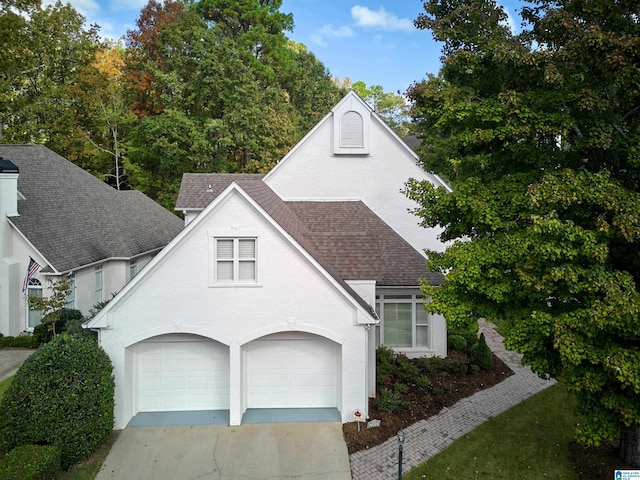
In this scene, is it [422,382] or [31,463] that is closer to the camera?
[31,463]

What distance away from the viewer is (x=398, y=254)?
15.0 metres

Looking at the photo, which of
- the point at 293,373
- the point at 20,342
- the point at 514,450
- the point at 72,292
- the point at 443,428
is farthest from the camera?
the point at 72,292

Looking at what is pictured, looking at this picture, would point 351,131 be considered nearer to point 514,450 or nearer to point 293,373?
point 293,373

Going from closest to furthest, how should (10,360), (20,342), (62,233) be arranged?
1. (10,360)
2. (20,342)
3. (62,233)

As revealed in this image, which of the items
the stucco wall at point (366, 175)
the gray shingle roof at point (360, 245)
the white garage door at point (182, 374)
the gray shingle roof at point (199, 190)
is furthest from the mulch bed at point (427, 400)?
the gray shingle roof at point (199, 190)

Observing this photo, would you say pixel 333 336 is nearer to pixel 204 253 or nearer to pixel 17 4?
pixel 204 253

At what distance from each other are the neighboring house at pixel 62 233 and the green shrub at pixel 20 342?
30.5 inches

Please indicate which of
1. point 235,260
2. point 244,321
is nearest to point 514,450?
point 244,321

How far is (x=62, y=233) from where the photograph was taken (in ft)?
59.5

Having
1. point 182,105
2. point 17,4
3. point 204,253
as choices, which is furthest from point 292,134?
point 204,253

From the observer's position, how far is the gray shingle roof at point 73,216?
676 inches

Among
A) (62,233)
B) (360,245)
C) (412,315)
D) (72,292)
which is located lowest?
(412,315)

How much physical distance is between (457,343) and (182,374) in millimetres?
10450

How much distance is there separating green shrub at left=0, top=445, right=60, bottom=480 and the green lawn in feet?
24.9
